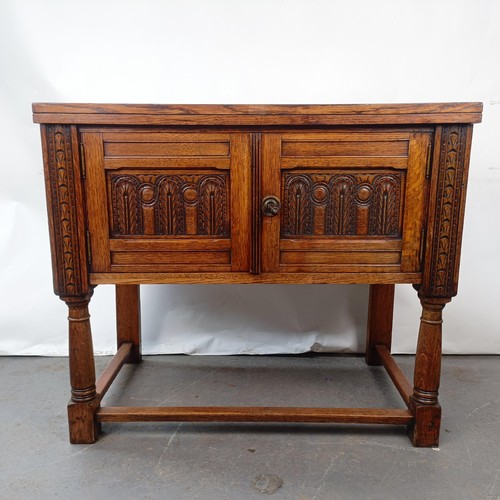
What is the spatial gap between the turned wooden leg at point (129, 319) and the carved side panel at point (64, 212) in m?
0.68

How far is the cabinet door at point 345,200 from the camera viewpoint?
1.38m

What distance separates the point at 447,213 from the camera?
1.40 meters

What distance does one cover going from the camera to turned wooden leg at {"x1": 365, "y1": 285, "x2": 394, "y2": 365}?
210 cm

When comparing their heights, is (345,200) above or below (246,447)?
above

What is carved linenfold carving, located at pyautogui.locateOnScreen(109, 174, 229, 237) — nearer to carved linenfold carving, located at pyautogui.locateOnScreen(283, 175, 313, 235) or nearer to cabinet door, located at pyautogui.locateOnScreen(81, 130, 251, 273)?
cabinet door, located at pyautogui.locateOnScreen(81, 130, 251, 273)

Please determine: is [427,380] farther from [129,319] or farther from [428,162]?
[129,319]

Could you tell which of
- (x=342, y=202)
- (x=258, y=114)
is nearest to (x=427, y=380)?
(x=342, y=202)

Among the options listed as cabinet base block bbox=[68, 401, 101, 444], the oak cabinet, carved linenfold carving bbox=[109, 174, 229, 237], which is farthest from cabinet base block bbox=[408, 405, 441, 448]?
cabinet base block bbox=[68, 401, 101, 444]

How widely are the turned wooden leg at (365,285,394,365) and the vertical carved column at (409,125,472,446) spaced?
568 millimetres

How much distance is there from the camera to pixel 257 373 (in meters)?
2.13

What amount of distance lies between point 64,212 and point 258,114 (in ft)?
2.08

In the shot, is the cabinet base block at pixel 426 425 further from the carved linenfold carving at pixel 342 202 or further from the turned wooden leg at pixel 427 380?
the carved linenfold carving at pixel 342 202
